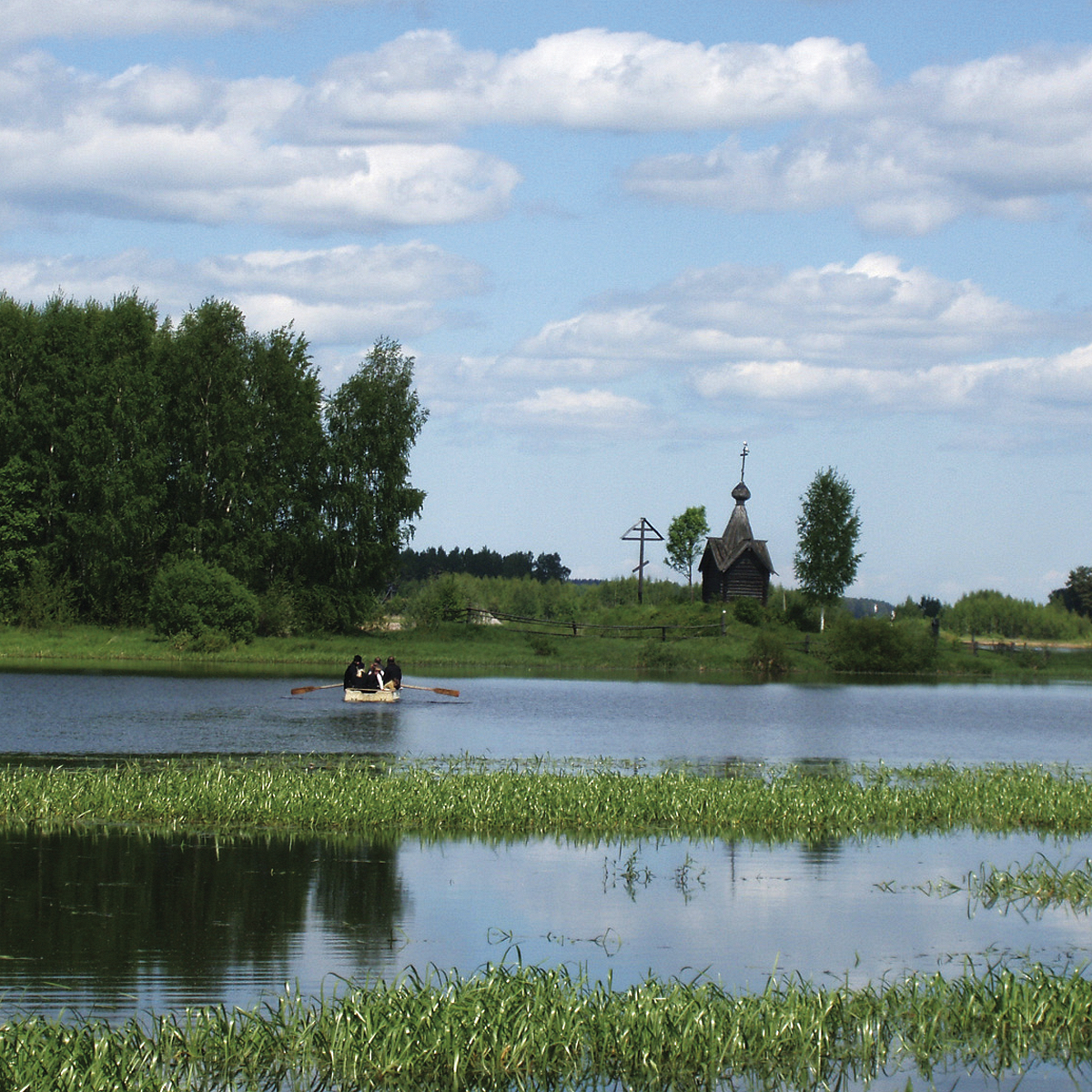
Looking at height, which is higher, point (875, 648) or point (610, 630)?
point (610, 630)

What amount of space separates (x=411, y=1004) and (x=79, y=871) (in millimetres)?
6608

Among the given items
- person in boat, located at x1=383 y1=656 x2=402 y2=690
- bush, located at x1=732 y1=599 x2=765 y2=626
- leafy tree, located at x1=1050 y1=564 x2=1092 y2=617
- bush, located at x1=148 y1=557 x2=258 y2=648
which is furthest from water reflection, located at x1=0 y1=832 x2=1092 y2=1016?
leafy tree, located at x1=1050 y1=564 x2=1092 y2=617

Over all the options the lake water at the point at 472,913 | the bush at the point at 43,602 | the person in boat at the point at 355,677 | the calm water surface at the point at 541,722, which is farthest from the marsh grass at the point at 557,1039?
the bush at the point at 43,602

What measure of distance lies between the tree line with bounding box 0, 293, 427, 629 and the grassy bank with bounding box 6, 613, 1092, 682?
3157mm

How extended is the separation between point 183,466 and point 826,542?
3973 cm

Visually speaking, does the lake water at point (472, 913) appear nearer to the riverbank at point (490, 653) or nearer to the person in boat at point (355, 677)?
the person in boat at point (355, 677)

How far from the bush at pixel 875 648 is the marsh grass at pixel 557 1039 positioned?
6404 centimetres

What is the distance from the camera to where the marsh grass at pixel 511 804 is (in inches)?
707

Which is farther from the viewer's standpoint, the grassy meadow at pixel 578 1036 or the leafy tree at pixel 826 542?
the leafy tree at pixel 826 542

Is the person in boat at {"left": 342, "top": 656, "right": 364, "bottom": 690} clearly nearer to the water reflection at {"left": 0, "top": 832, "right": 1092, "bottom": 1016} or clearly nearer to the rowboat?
the rowboat

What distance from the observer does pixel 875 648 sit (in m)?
73.1

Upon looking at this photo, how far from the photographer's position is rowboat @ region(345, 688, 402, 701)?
41875mm

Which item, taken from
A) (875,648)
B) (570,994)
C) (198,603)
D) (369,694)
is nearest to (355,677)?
(369,694)

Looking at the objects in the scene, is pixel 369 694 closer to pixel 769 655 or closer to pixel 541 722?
pixel 541 722
